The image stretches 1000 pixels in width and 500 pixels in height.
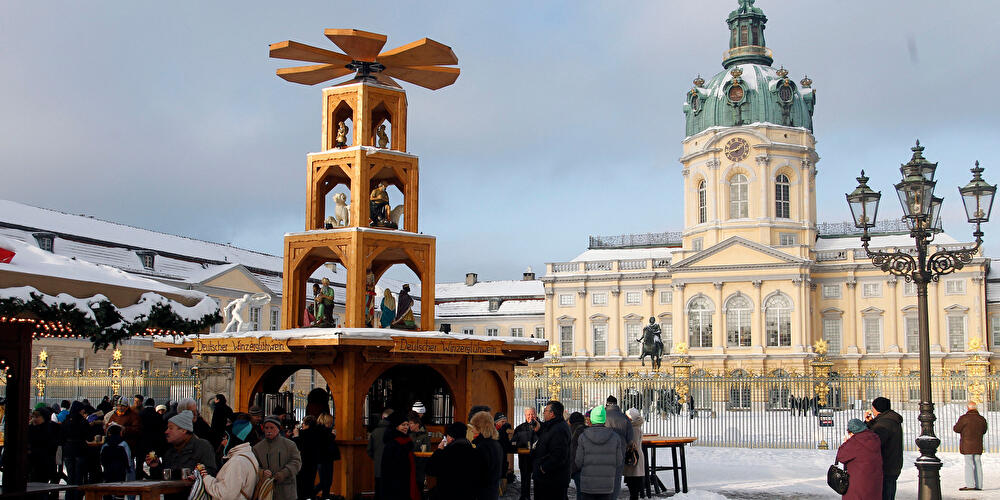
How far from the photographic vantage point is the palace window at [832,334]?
219 ft

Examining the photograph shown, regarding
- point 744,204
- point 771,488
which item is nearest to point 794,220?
point 744,204

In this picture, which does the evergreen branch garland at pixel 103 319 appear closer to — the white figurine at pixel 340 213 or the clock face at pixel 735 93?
the white figurine at pixel 340 213

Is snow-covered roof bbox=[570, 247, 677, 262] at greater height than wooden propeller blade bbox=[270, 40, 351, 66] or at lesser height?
greater

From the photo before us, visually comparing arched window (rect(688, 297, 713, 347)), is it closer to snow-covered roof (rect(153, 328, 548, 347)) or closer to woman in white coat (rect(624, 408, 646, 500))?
woman in white coat (rect(624, 408, 646, 500))

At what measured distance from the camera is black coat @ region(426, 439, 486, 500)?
10.5 metres

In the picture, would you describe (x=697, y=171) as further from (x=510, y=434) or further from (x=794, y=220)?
(x=510, y=434)

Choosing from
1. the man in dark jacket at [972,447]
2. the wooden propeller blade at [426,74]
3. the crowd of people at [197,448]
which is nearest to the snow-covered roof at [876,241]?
the man in dark jacket at [972,447]

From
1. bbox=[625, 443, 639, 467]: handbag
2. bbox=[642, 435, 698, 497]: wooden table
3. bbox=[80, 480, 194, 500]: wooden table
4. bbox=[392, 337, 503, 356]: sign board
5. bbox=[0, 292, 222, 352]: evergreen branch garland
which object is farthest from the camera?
bbox=[642, 435, 698, 497]: wooden table

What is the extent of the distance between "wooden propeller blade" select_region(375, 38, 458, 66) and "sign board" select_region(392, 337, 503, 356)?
4.93 meters

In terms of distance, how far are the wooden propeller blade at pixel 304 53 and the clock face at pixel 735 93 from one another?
173ft

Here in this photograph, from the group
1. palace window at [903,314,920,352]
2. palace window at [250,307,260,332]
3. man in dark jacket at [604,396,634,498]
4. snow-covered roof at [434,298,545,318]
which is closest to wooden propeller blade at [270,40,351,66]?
man in dark jacket at [604,396,634,498]

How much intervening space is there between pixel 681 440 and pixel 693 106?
5436 cm

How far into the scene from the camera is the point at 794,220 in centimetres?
6756

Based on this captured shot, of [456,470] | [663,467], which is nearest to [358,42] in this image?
[663,467]
